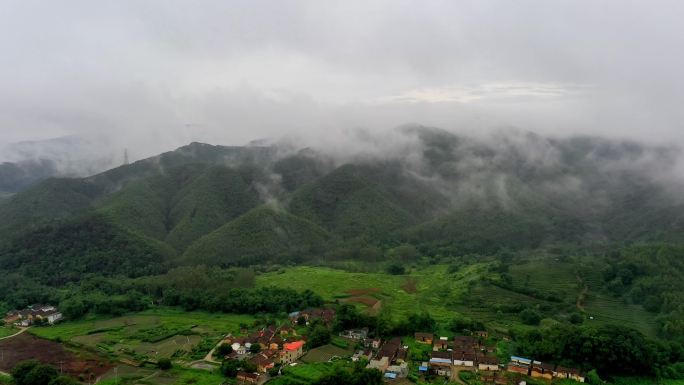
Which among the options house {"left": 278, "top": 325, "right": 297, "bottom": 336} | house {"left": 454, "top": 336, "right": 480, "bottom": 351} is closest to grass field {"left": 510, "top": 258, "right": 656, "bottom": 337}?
house {"left": 454, "top": 336, "right": 480, "bottom": 351}

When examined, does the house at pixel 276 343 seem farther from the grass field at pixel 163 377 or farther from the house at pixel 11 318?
the house at pixel 11 318

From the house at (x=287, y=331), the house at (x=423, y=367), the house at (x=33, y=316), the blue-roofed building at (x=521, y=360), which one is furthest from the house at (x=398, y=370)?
the house at (x=33, y=316)

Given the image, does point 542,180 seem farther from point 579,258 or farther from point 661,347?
point 661,347

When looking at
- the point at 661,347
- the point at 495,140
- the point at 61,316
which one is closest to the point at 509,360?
the point at 661,347

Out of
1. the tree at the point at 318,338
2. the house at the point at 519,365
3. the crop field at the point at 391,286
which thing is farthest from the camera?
the crop field at the point at 391,286

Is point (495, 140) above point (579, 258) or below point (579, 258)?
above

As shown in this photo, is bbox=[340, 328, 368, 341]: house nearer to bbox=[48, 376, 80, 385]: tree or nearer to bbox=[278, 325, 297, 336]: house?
bbox=[278, 325, 297, 336]: house

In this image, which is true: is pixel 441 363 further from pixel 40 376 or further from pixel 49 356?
pixel 49 356

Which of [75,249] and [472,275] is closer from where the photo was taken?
[472,275]
